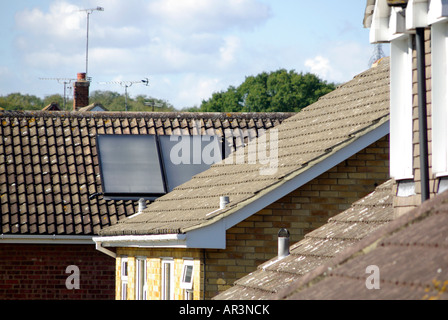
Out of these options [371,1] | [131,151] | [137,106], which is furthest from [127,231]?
[137,106]

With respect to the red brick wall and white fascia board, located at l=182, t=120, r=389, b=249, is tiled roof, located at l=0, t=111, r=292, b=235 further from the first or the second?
white fascia board, located at l=182, t=120, r=389, b=249

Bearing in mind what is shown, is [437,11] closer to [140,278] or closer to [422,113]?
[422,113]

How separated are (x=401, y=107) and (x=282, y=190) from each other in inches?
141

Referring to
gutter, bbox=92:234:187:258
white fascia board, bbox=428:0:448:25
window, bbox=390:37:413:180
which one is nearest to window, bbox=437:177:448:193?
window, bbox=390:37:413:180

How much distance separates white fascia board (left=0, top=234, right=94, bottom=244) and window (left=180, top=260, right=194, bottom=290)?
5.02m

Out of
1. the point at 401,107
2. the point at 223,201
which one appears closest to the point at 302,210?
the point at 223,201

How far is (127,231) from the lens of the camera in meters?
13.7

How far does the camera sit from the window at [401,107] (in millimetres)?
8422

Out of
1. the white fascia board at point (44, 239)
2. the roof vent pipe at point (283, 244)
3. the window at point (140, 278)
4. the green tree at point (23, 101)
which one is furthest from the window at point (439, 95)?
the green tree at point (23, 101)

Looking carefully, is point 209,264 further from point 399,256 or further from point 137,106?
point 137,106

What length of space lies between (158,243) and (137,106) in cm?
8197

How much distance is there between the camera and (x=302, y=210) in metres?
12.4

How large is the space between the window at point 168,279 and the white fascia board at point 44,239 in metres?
4.09

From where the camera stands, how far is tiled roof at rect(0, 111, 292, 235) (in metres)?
17.3
